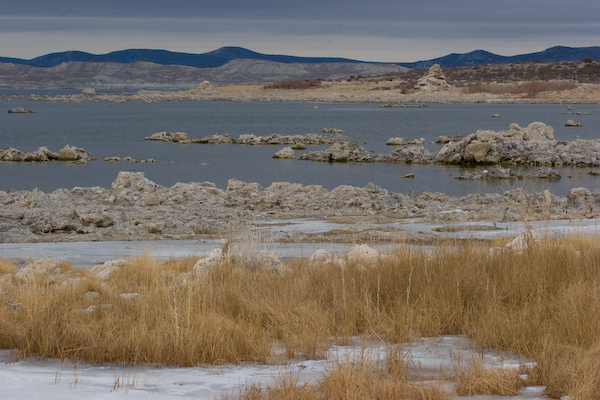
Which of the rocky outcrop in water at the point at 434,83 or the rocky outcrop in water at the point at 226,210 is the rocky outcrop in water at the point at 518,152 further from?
the rocky outcrop in water at the point at 434,83

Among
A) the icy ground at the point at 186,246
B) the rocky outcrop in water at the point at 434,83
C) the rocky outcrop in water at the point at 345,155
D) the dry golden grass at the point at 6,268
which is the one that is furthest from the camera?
the rocky outcrop in water at the point at 434,83

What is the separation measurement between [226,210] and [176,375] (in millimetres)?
11732

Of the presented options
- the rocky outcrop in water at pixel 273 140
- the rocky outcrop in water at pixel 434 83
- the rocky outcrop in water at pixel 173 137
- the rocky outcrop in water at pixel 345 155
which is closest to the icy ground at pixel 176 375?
the rocky outcrop in water at pixel 345 155

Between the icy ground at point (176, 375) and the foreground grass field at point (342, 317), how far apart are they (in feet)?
0.35

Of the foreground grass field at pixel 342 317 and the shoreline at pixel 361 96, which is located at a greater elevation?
the shoreline at pixel 361 96

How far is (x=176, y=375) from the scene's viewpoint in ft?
13.6

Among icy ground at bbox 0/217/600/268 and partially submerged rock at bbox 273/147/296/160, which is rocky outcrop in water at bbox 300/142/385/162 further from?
icy ground at bbox 0/217/600/268

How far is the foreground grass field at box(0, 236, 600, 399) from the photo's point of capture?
3791 mm

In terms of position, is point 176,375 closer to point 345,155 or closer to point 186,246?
point 186,246

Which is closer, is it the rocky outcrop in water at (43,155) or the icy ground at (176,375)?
the icy ground at (176,375)

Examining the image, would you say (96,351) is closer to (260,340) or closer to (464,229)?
(260,340)

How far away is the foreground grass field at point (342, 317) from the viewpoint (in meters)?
3.79

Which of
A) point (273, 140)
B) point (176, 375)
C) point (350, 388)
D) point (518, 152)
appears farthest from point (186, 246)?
point (273, 140)

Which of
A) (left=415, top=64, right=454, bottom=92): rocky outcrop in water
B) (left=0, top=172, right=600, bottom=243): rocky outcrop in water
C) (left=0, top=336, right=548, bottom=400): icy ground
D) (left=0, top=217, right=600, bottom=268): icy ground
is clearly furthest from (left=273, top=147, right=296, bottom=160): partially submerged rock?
(left=415, top=64, right=454, bottom=92): rocky outcrop in water
